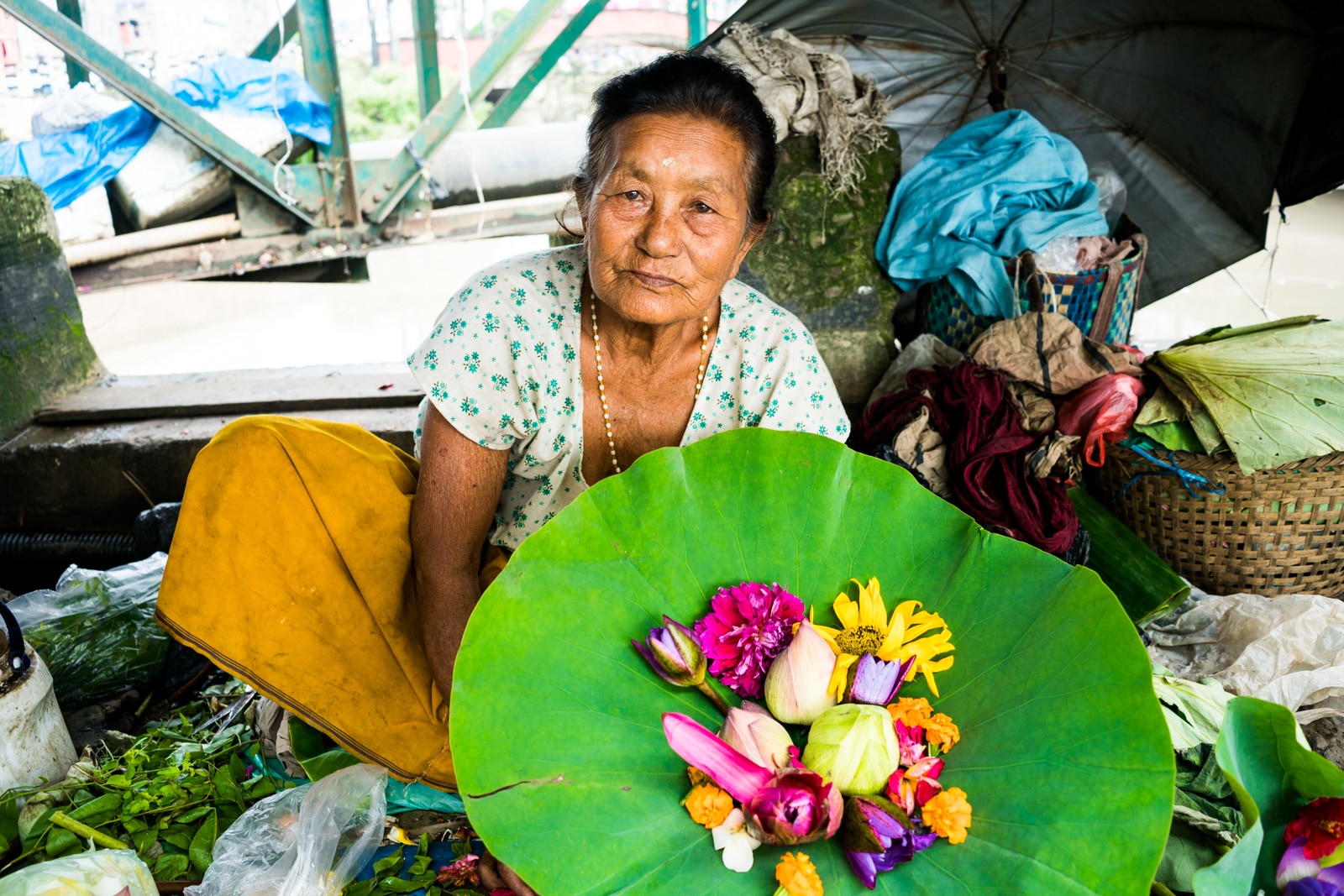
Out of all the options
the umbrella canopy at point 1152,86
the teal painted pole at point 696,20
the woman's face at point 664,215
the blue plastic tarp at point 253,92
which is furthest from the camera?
the teal painted pole at point 696,20

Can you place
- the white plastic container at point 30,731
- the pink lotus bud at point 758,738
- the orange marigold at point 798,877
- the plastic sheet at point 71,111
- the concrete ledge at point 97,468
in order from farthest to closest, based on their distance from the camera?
the plastic sheet at point 71,111 → the concrete ledge at point 97,468 → the white plastic container at point 30,731 → the pink lotus bud at point 758,738 → the orange marigold at point 798,877

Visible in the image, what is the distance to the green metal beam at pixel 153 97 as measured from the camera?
→ 146 inches

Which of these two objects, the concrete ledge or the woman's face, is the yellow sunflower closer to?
the woman's face

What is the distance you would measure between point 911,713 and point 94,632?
208 centimetres

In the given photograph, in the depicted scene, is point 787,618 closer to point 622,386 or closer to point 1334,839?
point 1334,839

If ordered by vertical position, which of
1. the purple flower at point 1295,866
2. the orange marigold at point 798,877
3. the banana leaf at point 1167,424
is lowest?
the banana leaf at point 1167,424

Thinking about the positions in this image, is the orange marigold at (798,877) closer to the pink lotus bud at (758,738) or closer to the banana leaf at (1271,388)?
the pink lotus bud at (758,738)

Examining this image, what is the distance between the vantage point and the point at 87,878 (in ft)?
4.50

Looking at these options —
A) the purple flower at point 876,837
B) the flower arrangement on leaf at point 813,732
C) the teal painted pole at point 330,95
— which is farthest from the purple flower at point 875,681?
the teal painted pole at point 330,95

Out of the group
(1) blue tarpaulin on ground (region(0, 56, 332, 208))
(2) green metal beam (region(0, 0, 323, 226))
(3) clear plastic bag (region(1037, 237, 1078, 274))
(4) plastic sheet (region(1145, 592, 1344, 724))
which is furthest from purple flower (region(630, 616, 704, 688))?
(1) blue tarpaulin on ground (region(0, 56, 332, 208))

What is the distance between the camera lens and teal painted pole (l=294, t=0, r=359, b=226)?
14.7 feet

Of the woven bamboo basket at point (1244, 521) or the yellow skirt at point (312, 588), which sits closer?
Result: the yellow skirt at point (312, 588)

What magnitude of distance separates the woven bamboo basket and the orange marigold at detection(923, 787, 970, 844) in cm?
177

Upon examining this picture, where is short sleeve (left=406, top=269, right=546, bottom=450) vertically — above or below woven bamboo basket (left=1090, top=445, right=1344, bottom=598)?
above
